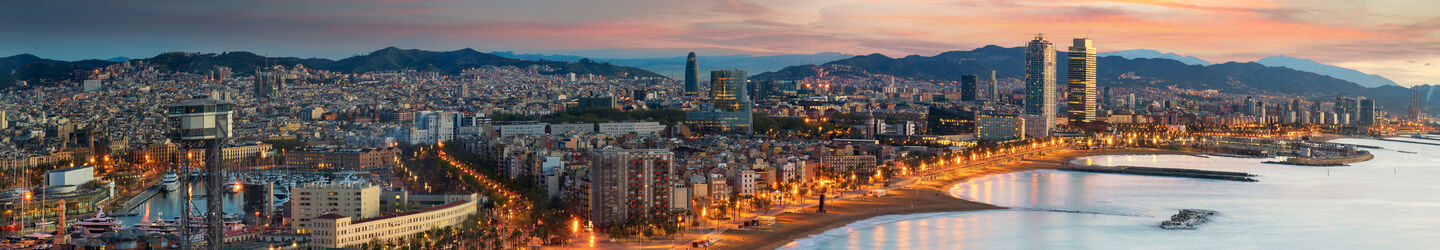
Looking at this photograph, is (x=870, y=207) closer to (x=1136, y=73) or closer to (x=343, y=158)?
(x=343, y=158)

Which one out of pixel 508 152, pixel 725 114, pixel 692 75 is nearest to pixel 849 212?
pixel 508 152

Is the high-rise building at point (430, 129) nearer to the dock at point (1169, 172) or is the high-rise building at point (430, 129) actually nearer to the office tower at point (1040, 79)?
the dock at point (1169, 172)

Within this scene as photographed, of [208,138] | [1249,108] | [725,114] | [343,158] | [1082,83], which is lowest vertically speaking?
[343,158]

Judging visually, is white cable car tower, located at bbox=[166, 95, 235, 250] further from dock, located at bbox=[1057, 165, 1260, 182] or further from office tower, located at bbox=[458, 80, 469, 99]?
office tower, located at bbox=[458, 80, 469, 99]

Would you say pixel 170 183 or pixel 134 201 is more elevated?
pixel 170 183

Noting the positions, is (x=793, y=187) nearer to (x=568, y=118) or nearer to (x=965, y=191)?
(x=965, y=191)

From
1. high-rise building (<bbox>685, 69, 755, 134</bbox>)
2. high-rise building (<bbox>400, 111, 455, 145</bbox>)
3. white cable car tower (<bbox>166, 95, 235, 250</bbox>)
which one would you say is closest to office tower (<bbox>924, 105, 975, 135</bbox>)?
high-rise building (<bbox>685, 69, 755, 134</bbox>)

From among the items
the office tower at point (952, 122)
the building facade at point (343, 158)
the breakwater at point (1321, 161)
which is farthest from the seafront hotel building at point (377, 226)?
the office tower at point (952, 122)
